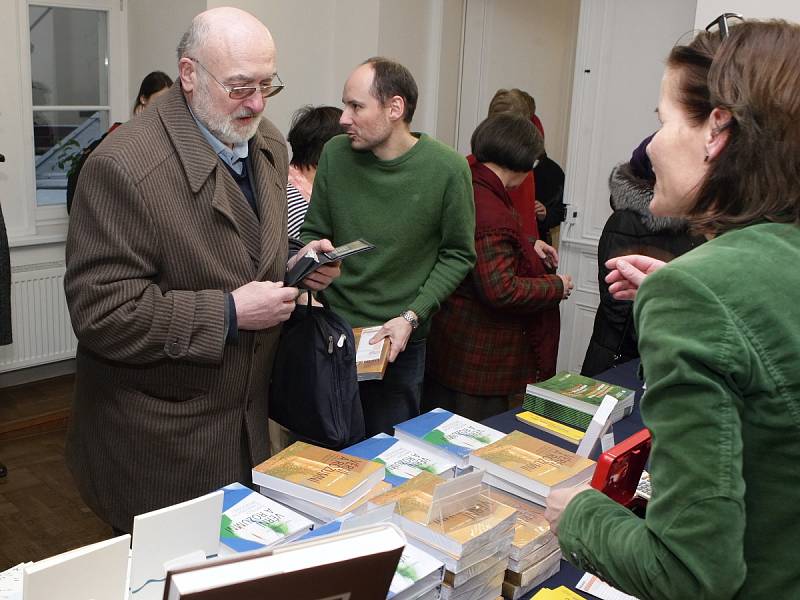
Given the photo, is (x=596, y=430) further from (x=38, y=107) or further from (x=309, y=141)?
(x=38, y=107)

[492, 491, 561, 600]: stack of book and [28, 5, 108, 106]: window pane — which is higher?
[28, 5, 108, 106]: window pane

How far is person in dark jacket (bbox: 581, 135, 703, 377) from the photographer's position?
298 cm

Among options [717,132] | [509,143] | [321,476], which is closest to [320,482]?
[321,476]

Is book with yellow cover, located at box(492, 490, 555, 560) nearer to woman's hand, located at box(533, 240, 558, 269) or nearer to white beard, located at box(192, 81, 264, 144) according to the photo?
white beard, located at box(192, 81, 264, 144)

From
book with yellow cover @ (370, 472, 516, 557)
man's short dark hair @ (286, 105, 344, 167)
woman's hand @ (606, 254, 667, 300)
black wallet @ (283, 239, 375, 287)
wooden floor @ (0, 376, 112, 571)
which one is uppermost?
man's short dark hair @ (286, 105, 344, 167)

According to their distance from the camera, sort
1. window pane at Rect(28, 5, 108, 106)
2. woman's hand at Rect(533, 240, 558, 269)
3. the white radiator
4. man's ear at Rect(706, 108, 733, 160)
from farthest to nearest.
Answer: window pane at Rect(28, 5, 108, 106), the white radiator, woman's hand at Rect(533, 240, 558, 269), man's ear at Rect(706, 108, 733, 160)

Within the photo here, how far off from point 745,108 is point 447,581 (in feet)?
3.01

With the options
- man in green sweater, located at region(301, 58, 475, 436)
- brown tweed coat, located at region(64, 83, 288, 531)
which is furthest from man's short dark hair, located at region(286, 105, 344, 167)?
brown tweed coat, located at region(64, 83, 288, 531)

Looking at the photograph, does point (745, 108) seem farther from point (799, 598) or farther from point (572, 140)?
point (572, 140)

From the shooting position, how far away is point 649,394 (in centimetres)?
96

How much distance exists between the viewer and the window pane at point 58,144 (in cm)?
476

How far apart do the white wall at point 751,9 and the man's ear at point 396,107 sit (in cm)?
168

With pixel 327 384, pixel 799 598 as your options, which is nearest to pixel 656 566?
pixel 799 598

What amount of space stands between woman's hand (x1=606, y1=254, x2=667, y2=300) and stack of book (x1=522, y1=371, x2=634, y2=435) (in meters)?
0.76
